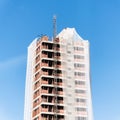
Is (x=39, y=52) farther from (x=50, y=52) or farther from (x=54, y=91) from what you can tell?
(x=54, y=91)

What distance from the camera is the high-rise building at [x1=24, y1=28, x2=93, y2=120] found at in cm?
9838

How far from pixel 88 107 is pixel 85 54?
16.8 metres

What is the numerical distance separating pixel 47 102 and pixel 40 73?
9.68 m

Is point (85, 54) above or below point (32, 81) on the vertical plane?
above

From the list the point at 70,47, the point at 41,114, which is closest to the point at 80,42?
the point at 70,47

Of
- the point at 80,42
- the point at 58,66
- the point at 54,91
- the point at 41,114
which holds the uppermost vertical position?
the point at 80,42

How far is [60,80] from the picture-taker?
340 feet

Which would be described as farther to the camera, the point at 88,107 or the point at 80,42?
the point at 80,42

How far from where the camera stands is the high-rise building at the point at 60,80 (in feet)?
323

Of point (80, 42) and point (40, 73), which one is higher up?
point (80, 42)

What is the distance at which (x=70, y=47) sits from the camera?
104750mm

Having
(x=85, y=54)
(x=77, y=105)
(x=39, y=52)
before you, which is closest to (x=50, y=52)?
(x=39, y=52)

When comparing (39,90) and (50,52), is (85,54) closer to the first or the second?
(50,52)

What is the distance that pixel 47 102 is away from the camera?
327ft
